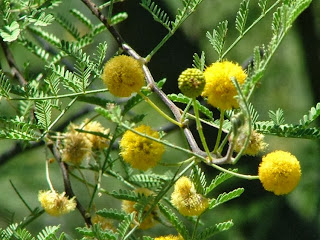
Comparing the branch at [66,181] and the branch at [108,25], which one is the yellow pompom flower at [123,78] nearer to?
the branch at [108,25]

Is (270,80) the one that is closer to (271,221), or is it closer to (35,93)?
(271,221)

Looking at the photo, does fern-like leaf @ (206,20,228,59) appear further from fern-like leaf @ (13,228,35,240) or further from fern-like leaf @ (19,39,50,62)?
fern-like leaf @ (19,39,50,62)

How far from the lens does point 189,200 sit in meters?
1.47

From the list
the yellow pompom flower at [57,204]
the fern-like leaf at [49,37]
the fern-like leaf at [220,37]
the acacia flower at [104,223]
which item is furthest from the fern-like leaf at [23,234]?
the fern-like leaf at [49,37]

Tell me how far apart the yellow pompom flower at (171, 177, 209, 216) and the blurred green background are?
1898 millimetres

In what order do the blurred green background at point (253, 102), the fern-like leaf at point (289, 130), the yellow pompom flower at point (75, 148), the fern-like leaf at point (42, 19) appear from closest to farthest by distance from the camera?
the fern-like leaf at point (289, 130)
the fern-like leaf at point (42, 19)
the yellow pompom flower at point (75, 148)
the blurred green background at point (253, 102)

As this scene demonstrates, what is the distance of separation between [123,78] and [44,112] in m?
0.43

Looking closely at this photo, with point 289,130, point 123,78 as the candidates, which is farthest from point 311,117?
point 123,78

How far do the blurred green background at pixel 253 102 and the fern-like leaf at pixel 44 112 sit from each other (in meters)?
1.75

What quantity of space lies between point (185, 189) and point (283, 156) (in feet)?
0.84

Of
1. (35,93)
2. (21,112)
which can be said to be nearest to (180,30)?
(21,112)

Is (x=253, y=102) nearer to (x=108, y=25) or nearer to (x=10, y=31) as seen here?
(x=108, y=25)

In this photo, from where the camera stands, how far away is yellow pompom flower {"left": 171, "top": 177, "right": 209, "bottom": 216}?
4.81 ft

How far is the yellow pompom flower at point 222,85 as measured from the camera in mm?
1300
